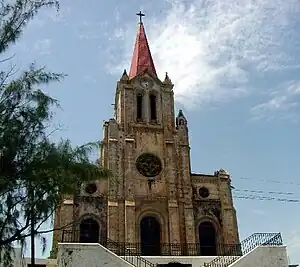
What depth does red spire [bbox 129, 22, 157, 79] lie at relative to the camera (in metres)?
39.7

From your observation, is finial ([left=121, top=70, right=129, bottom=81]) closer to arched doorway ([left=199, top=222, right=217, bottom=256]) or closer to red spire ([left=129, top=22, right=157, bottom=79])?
red spire ([left=129, top=22, right=157, bottom=79])

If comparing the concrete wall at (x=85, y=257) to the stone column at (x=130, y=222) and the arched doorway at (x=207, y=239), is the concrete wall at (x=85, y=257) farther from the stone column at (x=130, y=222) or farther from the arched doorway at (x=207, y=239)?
the arched doorway at (x=207, y=239)

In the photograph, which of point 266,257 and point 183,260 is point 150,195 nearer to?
point 183,260

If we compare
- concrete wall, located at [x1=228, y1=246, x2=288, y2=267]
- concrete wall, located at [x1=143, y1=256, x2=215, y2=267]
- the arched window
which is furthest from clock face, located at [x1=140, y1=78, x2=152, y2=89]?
concrete wall, located at [x1=228, y1=246, x2=288, y2=267]

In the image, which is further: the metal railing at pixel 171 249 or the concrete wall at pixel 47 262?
the metal railing at pixel 171 249

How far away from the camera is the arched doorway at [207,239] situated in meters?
31.3

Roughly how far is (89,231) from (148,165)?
6.76 m

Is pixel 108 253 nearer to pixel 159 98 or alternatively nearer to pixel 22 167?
pixel 22 167

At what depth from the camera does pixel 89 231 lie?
30500mm

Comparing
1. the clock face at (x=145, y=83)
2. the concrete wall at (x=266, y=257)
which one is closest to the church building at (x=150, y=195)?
the clock face at (x=145, y=83)

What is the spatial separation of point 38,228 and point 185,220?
709 inches

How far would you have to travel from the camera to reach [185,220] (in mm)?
31266

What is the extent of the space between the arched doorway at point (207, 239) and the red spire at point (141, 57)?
46.5 feet

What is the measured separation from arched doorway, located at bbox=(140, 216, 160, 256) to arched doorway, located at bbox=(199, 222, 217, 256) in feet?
10.3
